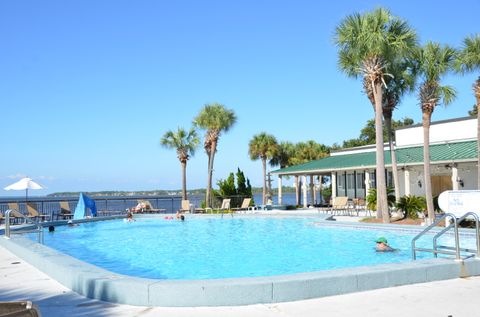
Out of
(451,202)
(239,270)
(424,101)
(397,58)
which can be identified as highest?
(397,58)

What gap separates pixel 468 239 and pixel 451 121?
14502 millimetres

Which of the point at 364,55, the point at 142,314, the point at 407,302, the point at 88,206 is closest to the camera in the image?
the point at 142,314

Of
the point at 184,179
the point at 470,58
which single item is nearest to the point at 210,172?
the point at 184,179

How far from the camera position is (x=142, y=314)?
197 inches

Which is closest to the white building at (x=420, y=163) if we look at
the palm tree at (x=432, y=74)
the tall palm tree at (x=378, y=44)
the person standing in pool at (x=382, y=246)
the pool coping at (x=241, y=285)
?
the palm tree at (x=432, y=74)

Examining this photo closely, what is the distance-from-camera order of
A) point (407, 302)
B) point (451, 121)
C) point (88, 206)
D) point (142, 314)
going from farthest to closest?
point (451, 121) < point (88, 206) < point (407, 302) < point (142, 314)

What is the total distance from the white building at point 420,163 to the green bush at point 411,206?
8.29ft

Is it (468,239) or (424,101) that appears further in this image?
(424,101)

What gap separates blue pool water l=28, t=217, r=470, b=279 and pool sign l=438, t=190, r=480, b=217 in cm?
139

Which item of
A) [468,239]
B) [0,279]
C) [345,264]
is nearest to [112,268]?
[0,279]

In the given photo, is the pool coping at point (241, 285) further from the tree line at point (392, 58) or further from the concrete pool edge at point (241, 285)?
the tree line at point (392, 58)

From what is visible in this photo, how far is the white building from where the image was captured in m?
21.9

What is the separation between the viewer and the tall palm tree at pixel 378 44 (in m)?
17.0

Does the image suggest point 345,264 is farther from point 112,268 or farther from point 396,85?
point 396,85
